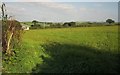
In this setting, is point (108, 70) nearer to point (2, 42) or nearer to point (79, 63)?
point (79, 63)

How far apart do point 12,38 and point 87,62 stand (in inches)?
219

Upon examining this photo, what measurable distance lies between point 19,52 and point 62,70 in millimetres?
3545

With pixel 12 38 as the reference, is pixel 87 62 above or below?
below

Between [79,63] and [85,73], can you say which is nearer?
[85,73]

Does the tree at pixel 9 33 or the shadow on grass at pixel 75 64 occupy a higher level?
the tree at pixel 9 33

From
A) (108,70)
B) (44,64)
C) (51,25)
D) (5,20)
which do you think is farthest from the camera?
(51,25)

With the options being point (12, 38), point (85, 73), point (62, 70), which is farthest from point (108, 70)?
point (12, 38)

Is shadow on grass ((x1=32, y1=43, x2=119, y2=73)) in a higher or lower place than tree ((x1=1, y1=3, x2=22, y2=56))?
lower

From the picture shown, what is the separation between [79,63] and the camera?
17.1m

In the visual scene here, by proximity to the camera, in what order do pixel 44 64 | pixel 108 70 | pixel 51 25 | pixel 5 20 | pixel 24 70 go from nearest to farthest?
pixel 24 70
pixel 108 70
pixel 44 64
pixel 5 20
pixel 51 25

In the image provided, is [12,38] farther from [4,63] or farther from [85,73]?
[85,73]

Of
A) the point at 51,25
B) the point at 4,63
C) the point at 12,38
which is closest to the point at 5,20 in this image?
the point at 12,38

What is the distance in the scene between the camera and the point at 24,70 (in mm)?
15406

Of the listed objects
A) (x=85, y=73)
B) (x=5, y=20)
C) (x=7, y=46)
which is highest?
(x=5, y=20)
